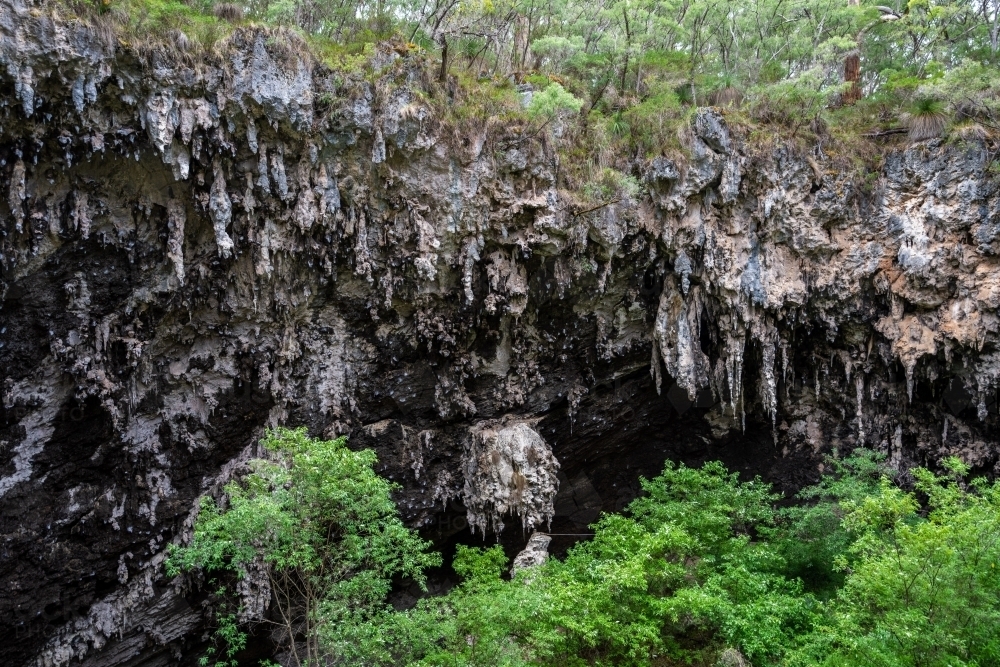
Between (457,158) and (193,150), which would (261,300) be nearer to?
(193,150)

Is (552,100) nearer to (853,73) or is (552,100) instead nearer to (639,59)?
(639,59)

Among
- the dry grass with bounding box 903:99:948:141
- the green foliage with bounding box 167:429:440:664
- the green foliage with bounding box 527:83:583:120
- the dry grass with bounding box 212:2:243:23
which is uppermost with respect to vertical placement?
the dry grass with bounding box 212:2:243:23

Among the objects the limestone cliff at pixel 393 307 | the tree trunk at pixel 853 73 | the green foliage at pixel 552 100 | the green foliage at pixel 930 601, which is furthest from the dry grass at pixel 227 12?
the tree trunk at pixel 853 73

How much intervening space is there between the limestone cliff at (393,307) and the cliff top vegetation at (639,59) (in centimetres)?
44

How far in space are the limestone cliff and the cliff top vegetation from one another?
44 centimetres

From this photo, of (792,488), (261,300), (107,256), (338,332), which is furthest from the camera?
(792,488)

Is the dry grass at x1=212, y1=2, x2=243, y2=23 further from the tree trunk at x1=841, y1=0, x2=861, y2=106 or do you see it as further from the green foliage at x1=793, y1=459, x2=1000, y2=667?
the tree trunk at x1=841, y1=0, x2=861, y2=106

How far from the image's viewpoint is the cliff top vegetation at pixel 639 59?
423 inches

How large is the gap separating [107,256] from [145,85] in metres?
2.60

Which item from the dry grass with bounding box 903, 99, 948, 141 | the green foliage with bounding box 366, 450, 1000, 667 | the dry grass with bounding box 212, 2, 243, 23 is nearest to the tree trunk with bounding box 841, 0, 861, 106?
the dry grass with bounding box 903, 99, 948, 141

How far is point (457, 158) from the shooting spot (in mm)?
11211

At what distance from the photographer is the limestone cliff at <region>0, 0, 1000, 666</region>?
379 inches

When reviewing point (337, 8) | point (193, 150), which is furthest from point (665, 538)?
point (337, 8)

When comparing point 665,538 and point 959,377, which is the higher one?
point 959,377
